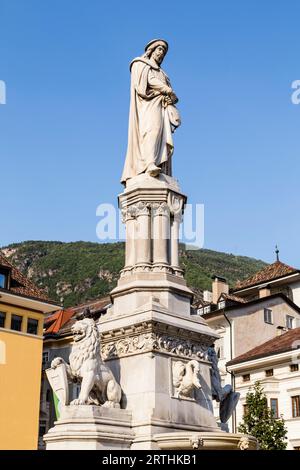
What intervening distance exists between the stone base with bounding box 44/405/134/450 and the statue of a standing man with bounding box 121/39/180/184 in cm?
528

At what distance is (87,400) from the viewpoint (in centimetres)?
1223

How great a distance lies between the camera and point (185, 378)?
12922 millimetres

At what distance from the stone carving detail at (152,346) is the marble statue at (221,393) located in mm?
433

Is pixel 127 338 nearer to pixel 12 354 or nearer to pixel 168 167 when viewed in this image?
pixel 168 167

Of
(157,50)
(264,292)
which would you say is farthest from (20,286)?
(157,50)

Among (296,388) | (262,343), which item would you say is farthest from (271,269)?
(296,388)

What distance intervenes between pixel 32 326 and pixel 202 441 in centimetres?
3423

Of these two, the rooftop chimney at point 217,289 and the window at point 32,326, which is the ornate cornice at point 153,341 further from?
the rooftop chimney at point 217,289

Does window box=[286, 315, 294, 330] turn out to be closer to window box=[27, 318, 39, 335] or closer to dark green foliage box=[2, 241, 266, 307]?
window box=[27, 318, 39, 335]

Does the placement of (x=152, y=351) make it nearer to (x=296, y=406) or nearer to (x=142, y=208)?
(x=142, y=208)

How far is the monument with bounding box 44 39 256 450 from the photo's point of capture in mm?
11992

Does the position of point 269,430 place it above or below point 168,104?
below

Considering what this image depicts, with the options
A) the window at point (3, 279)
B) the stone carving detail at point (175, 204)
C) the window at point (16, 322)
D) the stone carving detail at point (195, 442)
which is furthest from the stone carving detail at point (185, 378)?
the window at point (3, 279)
